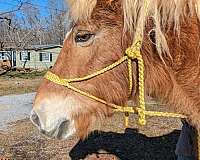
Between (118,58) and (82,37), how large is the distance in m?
0.24

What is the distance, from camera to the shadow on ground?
5598mm

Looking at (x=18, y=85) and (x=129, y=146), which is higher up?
(x=129, y=146)

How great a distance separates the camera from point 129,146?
19.6 ft

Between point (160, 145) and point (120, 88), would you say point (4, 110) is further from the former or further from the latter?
point (120, 88)

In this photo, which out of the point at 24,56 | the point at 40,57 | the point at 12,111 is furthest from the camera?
the point at 24,56

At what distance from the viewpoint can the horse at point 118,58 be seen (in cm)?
209

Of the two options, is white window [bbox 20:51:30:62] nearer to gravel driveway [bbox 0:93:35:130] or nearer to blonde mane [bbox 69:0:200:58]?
gravel driveway [bbox 0:93:35:130]

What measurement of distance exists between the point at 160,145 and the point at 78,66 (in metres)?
4.08

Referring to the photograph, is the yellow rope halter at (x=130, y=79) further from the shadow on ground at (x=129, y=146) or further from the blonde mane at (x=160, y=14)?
the shadow on ground at (x=129, y=146)

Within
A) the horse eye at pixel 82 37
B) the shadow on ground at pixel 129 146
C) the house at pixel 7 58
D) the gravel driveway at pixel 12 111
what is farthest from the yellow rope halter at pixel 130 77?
the house at pixel 7 58

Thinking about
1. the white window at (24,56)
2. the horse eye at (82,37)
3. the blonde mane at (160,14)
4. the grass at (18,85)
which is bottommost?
the white window at (24,56)

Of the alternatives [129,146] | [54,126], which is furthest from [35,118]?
[129,146]

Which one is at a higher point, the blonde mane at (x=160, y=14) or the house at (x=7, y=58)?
the blonde mane at (x=160, y=14)

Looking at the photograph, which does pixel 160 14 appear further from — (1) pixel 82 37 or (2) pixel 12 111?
(2) pixel 12 111
